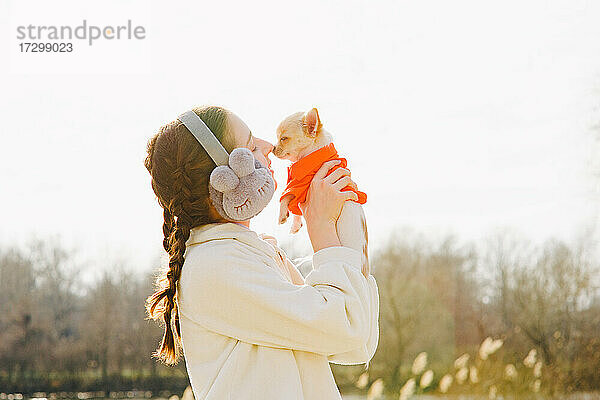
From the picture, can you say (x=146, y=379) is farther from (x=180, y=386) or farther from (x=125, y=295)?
(x=125, y=295)

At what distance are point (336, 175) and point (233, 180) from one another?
1.37 ft

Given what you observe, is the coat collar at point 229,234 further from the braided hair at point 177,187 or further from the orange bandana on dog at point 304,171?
the orange bandana on dog at point 304,171

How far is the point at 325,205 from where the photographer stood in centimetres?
214

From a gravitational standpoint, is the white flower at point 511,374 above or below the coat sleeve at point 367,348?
below

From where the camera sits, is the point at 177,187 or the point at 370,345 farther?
the point at 370,345

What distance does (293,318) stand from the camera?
1.90 m

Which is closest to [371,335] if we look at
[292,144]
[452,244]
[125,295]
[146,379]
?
[292,144]

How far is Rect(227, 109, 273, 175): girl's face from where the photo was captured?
2047 millimetres

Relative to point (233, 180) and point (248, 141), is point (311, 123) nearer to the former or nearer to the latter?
point (248, 141)

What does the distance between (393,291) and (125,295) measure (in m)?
6.23

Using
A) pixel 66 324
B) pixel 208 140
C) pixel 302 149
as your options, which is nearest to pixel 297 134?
pixel 302 149

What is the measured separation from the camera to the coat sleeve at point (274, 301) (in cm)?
191

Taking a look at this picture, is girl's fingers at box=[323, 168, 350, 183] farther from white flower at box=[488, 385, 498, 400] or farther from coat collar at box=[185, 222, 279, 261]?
white flower at box=[488, 385, 498, 400]

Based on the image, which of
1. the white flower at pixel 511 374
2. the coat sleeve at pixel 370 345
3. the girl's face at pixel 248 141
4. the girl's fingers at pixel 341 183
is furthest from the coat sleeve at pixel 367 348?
the white flower at pixel 511 374
